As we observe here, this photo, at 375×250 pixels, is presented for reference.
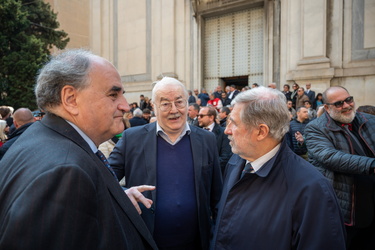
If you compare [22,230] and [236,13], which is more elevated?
[236,13]

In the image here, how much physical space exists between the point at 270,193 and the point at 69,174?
1.08 meters

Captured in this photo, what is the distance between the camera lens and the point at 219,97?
440 inches

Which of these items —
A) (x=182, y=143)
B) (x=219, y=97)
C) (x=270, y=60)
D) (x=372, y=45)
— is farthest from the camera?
(x=270, y=60)

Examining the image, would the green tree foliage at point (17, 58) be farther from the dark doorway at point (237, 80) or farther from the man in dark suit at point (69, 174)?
the man in dark suit at point (69, 174)

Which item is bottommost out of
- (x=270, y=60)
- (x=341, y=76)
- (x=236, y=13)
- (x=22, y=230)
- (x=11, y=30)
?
(x=22, y=230)

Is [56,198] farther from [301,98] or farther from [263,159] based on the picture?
[301,98]

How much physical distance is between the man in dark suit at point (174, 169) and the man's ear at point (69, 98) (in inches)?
39.7

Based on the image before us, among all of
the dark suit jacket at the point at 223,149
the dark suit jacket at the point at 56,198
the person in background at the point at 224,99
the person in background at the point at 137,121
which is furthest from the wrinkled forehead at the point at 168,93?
the person in background at the point at 224,99

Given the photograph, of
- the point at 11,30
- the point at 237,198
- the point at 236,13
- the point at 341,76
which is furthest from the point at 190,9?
the point at 237,198

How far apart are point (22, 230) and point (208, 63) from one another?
1427cm

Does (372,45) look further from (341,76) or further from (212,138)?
(212,138)

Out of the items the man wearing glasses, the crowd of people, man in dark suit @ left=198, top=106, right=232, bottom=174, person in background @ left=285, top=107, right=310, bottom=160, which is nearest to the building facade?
person in background @ left=285, top=107, right=310, bottom=160

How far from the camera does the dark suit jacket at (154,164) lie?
2.12 meters

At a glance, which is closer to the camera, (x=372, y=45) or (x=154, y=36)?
(x=372, y=45)
